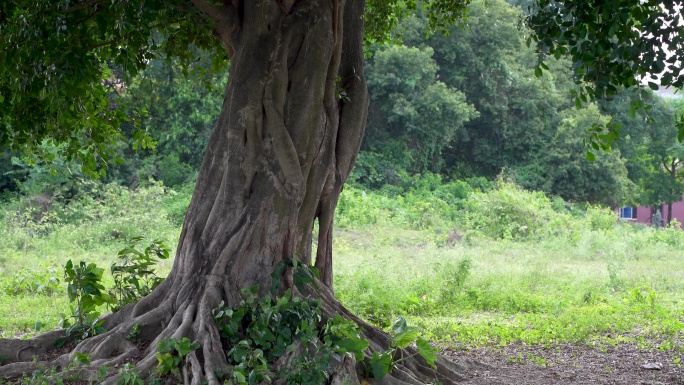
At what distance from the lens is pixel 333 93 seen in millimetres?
6910

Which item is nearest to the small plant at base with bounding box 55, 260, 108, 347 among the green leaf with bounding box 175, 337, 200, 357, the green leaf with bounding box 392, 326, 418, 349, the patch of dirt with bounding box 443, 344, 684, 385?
the green leaf with bounding box 175, 337, 200, 357

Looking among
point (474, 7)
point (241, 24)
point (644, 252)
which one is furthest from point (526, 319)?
point (474, 7)

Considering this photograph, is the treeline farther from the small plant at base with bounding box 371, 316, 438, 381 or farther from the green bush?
the small plant at base with bounding box 371, 316, 438, 381

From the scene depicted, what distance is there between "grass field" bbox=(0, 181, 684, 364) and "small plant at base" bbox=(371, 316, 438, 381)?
193 cm

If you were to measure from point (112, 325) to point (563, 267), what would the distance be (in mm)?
11639

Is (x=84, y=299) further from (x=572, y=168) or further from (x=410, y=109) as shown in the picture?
(x=572, y=168)

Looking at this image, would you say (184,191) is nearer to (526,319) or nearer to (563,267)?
(563,267)

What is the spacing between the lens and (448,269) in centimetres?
1304

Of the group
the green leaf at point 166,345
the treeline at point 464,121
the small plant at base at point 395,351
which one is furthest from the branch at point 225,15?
the treeline at point 464,121

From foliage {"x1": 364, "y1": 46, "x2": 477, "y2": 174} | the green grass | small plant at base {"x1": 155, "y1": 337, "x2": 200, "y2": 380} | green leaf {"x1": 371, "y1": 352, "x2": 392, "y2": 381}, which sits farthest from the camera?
foliage {"x1": 364, "y1": 46, "x2": 477, "y2": 174}

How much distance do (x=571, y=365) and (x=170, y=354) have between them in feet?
14.0

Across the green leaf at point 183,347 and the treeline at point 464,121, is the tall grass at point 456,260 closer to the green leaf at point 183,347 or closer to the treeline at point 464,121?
the treeline at point 464,121

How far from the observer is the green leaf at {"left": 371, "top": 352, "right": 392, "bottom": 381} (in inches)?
236

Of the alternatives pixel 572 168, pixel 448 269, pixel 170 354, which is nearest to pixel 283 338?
pixel 170 354
